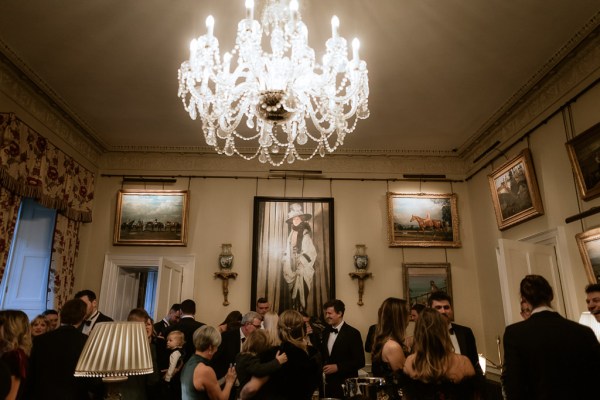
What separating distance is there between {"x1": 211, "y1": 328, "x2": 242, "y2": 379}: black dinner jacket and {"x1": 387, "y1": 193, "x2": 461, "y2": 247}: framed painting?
3835 millimetres

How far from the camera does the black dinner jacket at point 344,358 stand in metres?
4.50

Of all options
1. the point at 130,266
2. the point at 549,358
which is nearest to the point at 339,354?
the point at 549,358

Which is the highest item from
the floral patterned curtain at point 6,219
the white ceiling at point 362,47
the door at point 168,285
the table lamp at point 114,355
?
the white ceiling at point 362,47

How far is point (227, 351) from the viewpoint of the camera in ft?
16.1

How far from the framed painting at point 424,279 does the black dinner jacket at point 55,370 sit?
5.81 metres

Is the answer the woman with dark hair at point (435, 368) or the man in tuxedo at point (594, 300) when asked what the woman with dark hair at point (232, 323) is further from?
the man in tuxedo at point (594, 300)

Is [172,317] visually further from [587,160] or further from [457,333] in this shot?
[587,160]

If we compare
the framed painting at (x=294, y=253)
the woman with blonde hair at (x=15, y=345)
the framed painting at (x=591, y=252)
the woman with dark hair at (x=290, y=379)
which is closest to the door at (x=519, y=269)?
the framed painting at (x=591, y=252)

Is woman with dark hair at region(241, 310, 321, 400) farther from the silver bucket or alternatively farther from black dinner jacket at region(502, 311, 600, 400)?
black dinner jacket at region(502, 311, 600, 400)

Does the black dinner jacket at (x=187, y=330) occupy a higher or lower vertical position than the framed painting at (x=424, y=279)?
lower

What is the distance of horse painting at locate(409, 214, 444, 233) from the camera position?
7.88m

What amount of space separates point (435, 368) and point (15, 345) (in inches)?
109

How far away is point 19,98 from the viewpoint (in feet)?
19.1

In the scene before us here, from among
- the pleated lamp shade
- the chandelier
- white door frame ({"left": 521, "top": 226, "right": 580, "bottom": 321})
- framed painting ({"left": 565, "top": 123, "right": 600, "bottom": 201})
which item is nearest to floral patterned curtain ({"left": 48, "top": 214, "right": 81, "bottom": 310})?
the chandelier
